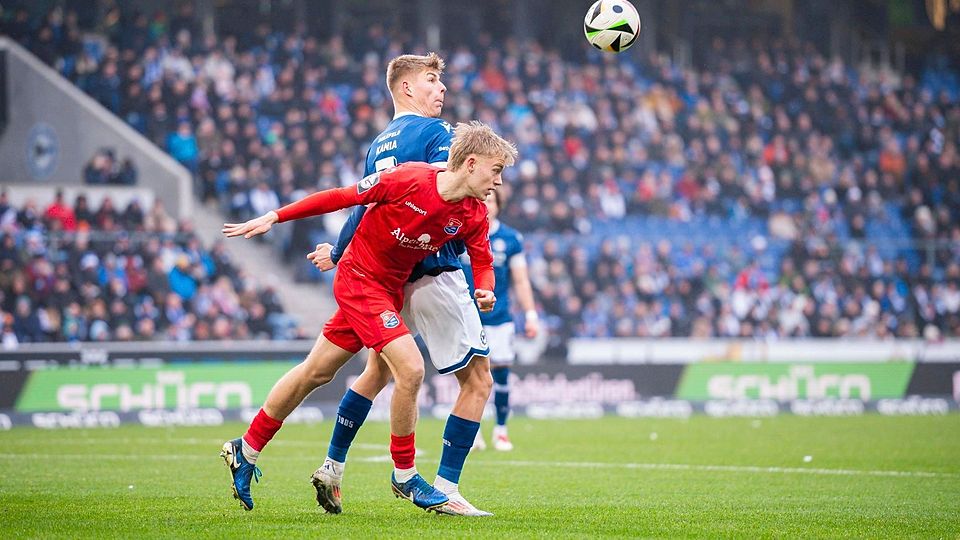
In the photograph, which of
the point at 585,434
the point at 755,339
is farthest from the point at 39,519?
the point at 755,339

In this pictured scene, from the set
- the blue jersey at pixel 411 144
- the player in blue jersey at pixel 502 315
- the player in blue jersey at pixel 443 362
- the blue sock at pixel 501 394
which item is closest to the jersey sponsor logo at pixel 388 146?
the blue jersey at pixel 411 144

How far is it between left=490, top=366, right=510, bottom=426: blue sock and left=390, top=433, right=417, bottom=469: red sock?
620 cm

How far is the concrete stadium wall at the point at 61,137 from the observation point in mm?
24688

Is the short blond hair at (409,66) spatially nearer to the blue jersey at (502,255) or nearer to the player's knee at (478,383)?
the player's knee at (478,383)

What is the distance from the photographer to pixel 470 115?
2911cm

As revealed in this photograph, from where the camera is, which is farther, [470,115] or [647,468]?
[470,115]

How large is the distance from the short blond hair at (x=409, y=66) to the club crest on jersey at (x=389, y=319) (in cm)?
180

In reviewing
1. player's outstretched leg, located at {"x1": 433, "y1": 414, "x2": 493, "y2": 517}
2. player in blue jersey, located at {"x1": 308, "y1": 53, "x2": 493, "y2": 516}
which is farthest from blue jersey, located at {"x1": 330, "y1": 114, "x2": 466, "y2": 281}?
player's outstretched leg, located at {"x1": 433, "y1": 414, "x2": 493, "y2": 517}

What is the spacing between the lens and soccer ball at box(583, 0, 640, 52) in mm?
10812

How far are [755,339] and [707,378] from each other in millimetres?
4342

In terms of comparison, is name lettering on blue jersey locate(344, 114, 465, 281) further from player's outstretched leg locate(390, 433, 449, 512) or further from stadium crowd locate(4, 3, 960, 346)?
stadium crowd locate(4, 3, 960, 346)

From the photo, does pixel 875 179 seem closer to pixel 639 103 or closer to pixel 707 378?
pixel 639 103

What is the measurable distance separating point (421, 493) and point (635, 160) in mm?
23272

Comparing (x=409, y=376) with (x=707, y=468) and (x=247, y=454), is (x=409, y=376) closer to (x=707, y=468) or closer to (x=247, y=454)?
(x=247, y=454)
